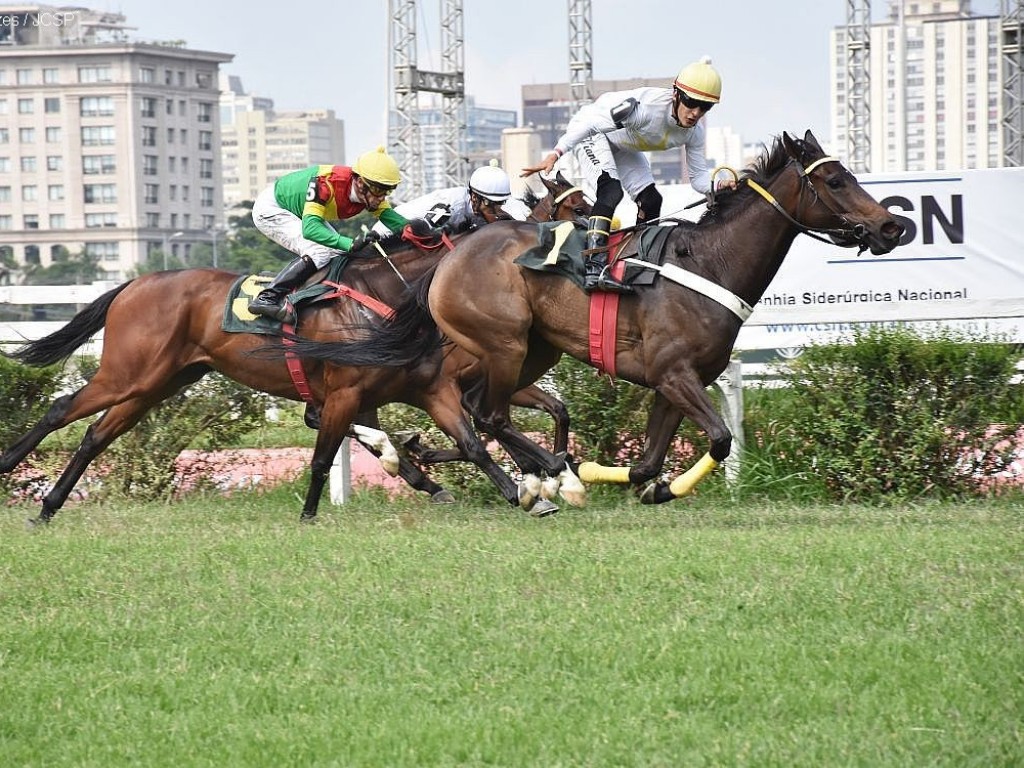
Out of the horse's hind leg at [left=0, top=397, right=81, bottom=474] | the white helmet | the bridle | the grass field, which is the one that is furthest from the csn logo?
the grass field

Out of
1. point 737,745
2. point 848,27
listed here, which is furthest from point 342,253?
A: point 848,27

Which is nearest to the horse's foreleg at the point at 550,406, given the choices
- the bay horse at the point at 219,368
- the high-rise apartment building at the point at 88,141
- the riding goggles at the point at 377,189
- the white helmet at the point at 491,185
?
the bay horse at the point at 219,368

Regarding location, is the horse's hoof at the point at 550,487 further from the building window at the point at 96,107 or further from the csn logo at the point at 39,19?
the csn logo at the point at 39,19

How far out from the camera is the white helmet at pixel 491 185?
921 cm

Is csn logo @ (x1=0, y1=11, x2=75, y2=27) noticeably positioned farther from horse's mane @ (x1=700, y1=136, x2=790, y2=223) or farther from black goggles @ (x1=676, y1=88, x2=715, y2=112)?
horse's mane @ (x1=700, y1=136, x2=790, y2=223)

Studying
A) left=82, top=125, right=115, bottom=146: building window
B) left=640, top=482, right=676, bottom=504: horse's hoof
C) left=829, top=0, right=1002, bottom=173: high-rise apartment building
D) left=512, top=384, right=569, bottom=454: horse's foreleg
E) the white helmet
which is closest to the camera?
left=640, top=482, right=676, bottom=504: horse's hoof

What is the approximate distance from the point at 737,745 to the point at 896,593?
1.72 metres

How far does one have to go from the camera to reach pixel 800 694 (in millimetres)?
4535

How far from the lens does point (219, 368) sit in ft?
28.4

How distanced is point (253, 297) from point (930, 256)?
5034 mm

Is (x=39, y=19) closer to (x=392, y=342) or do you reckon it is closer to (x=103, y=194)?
(x=103, y=194)

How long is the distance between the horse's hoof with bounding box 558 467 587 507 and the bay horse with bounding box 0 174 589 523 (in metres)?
0.35

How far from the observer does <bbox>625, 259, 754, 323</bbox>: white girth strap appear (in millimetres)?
7492

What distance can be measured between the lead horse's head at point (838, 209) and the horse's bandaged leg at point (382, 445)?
98.8 inches
